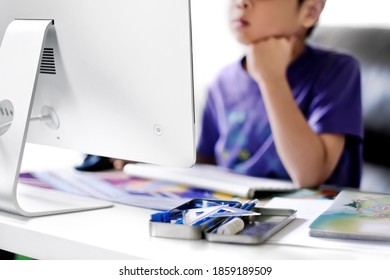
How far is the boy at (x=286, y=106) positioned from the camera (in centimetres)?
146

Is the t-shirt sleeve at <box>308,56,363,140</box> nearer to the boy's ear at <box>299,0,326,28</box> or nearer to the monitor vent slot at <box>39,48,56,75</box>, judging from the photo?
the boy's ear at <box>299,0,326,28</box>

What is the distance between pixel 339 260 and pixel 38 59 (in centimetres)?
54

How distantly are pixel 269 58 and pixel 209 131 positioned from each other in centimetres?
32

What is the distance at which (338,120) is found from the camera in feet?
4.88

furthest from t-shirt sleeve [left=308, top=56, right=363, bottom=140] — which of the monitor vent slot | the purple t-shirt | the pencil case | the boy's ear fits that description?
the monitor vent slot

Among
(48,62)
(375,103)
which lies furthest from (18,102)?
(375,103)

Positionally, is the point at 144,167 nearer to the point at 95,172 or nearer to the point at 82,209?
the point at 95,172

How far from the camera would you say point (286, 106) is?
1470 mm

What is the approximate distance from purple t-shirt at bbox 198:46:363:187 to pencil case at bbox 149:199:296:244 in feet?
1.63

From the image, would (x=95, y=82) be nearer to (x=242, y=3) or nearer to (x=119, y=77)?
(x=119, y=77)

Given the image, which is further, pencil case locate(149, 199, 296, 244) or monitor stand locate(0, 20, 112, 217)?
monitor stand locate(0, 20, 112, 217)

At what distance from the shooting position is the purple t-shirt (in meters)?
1.51

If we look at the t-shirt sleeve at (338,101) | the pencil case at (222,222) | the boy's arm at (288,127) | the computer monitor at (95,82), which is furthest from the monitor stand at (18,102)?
the t-shirt sleeve at (338,101)

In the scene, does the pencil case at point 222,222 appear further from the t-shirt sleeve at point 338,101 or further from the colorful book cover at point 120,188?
the t-shirt sleeve at point 338,101
